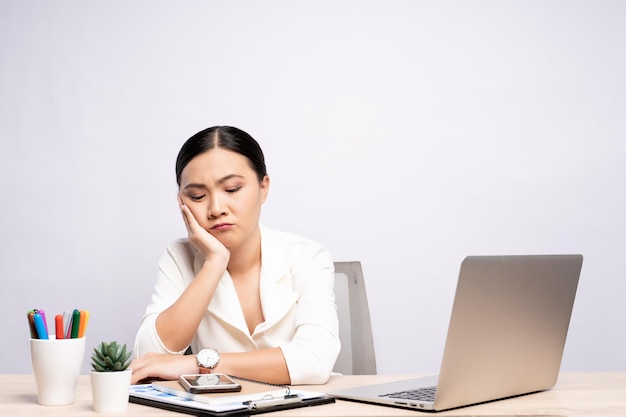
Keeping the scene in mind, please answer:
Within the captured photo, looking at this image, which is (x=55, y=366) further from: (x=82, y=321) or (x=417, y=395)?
(x=417, y=395)

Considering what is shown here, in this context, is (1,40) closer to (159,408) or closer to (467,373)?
(159,408)

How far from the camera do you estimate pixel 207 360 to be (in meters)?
1.40

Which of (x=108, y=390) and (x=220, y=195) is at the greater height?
(x=220, y=195)

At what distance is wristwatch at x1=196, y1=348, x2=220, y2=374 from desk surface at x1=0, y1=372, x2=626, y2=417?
0.20 metres

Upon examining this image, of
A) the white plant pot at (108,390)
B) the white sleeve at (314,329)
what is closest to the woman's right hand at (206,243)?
the white sleeve at (314,329)

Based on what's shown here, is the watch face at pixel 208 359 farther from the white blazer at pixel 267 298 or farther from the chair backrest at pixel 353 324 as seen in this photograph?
the chair backrest at pixel 353 324

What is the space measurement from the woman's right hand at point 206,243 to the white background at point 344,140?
762 mm

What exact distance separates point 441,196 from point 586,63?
75 centimetres

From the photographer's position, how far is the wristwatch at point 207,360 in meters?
1.40

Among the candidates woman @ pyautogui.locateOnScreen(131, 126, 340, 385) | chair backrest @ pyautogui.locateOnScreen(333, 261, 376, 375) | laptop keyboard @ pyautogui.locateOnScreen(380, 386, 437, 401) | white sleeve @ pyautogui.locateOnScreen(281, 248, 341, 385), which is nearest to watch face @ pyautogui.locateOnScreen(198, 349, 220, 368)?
white sleeve @ pyautogui.locateOnScreen(281, 248, 341, 385)

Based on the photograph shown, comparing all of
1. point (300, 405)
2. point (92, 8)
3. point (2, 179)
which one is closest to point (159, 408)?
point (300, 405)

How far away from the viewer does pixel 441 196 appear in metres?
2.69

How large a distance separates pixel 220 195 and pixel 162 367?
0.59 meters

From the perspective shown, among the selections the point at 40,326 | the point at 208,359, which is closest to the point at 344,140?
the point at 208,359
